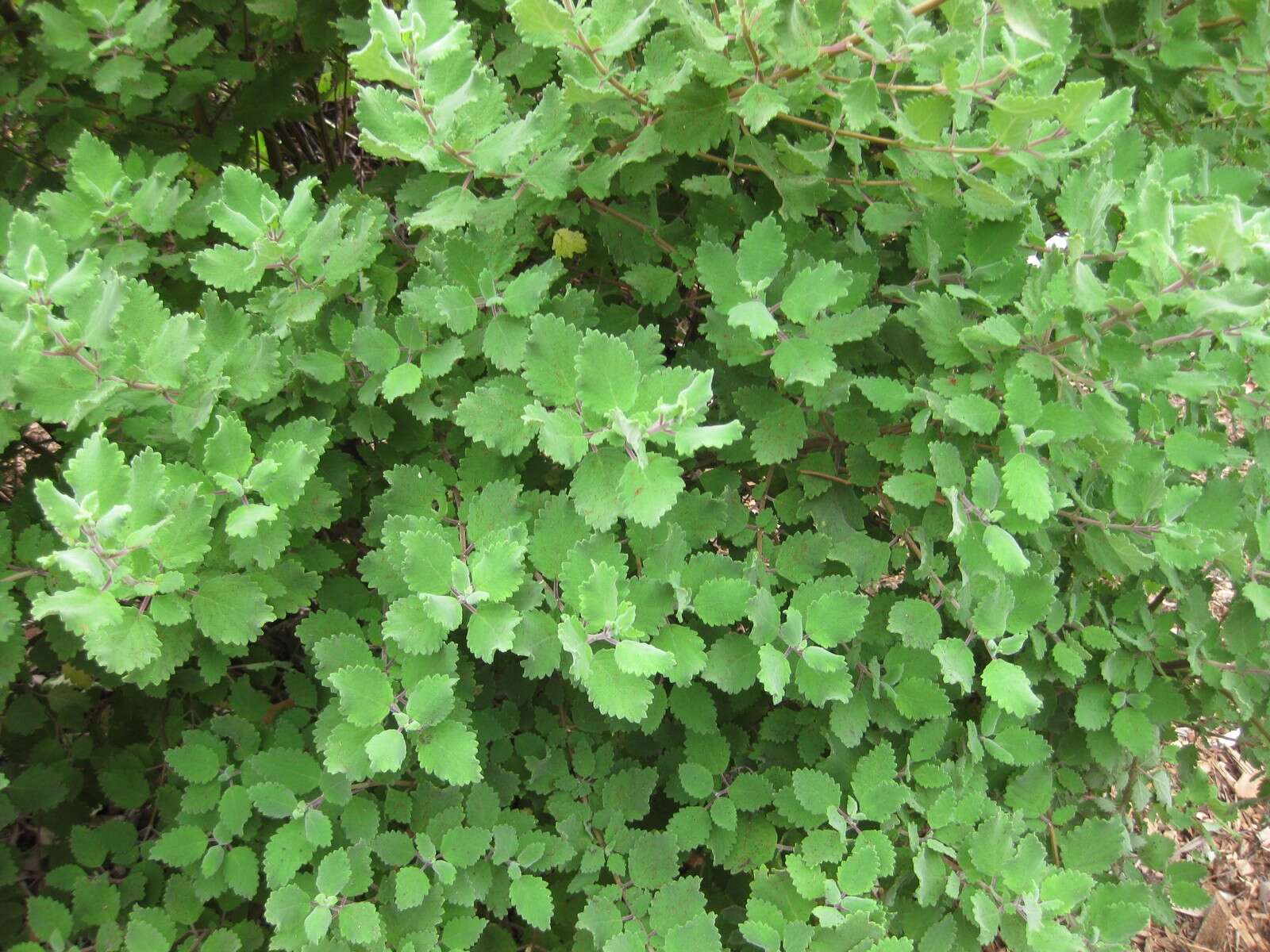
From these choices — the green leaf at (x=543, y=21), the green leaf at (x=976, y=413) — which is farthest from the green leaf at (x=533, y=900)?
the green leaf at (x=543, y=21)

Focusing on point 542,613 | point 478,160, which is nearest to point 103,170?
point 478,160

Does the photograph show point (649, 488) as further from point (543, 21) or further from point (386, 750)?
point (543, 21)

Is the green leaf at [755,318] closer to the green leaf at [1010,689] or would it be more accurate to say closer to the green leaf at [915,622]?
the green leaf at [915,622]

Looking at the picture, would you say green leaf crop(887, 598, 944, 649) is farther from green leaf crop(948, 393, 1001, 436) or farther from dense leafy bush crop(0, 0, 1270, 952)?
green leaf crop(948, 393, 1001, 436)

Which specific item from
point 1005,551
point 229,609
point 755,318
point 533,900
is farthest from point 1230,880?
point 229,609

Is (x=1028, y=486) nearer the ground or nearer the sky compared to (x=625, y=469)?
nearer the ground

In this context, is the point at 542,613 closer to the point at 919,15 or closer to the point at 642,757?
the point at 642,757

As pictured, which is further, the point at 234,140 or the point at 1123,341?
the point at 234,140

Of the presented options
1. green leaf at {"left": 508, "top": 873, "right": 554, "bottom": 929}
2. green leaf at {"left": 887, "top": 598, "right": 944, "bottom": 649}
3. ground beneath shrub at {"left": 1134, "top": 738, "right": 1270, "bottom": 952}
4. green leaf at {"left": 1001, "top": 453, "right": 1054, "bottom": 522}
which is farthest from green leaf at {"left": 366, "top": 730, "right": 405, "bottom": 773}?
ground beneath shrub at {"left": 1134, "top": 738, "right": 1270, "bottom": 952}
